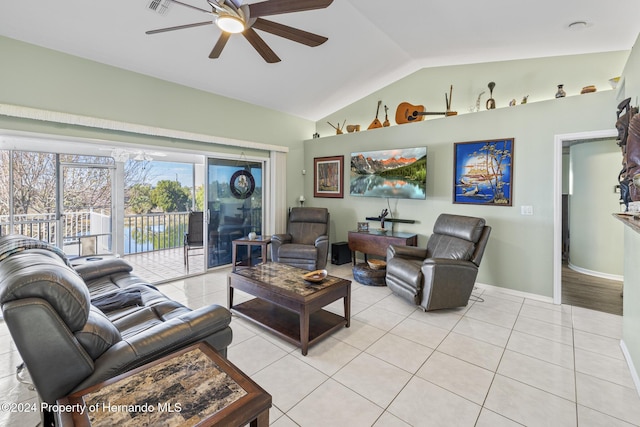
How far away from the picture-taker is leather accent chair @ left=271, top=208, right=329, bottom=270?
4516 mm

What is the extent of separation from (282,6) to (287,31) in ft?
1.05

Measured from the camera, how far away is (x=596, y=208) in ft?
15.1

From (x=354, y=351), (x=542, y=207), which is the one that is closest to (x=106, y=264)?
(x=354, y=351)

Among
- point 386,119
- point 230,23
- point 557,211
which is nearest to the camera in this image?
point 230,23

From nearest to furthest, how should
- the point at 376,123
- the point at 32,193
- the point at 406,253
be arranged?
the point at 406,253, the point at 32,193, the point at 376,123

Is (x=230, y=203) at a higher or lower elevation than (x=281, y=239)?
higher

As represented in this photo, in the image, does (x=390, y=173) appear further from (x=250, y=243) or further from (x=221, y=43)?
(x=221, y=43)

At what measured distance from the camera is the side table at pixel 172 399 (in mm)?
1035

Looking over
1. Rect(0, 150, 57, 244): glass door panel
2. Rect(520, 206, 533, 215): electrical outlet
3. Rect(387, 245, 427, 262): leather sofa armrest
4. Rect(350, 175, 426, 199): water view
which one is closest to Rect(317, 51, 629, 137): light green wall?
Rect(350, 175, 426, 199): water view

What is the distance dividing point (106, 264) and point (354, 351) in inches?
99.0

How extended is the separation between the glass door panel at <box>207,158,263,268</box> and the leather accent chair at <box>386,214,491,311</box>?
2.80 meters

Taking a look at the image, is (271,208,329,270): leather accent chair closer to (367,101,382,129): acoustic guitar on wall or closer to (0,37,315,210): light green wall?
(0,37,315,210): light green wall

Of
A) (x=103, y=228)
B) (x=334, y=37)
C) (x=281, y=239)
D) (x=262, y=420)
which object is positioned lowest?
(x=262, y=420)

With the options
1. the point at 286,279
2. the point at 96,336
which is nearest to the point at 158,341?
the point at 96,336
